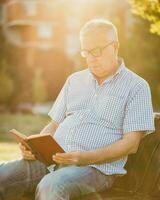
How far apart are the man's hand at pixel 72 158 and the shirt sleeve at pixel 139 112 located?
1.30ft

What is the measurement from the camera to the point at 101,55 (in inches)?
212

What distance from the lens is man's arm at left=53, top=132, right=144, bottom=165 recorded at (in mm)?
5016

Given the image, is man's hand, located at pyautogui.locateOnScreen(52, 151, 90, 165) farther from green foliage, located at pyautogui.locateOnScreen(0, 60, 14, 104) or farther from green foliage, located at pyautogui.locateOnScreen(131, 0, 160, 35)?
green foliage, located at pyautogui.locateOnScreen(0, 60, 14, 104)

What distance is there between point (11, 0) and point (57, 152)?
5846 cm

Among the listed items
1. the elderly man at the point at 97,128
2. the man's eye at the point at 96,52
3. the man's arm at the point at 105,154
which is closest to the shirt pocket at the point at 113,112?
the elderly man at the point at 97,128

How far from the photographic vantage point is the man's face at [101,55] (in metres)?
5.36

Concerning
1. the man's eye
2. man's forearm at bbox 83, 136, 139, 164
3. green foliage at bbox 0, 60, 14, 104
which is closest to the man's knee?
man's forearm at bbox 83, 136, 139, 164

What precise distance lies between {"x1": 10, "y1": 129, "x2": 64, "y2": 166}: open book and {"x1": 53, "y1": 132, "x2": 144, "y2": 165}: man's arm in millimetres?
79

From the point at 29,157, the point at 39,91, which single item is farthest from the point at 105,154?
the point at 39,91

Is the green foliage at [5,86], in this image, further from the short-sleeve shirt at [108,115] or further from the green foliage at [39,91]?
the short-sleeve shirt at [108,115]

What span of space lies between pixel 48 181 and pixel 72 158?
0.78ft

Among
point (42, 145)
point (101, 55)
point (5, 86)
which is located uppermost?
point (101, 55)

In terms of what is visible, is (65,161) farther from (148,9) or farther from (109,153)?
(148,9)

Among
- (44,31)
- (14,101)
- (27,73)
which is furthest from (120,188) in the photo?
(44,31)
